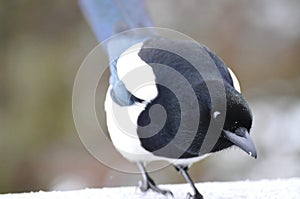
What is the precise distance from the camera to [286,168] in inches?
92.6

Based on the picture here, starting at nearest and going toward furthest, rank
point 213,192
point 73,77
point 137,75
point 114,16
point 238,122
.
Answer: point 238,122, point 137,75, point 213,192, point 114,16, point 73,77

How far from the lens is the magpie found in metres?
1.27

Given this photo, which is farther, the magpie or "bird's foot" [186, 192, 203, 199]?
"bird's foot" [186, 192, 203, 199]

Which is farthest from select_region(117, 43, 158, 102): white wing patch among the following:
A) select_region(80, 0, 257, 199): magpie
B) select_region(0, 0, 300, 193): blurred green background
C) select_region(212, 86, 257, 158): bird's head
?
select_region(0, 0, 300, 193): blurred green background

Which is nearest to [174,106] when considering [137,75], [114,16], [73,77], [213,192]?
[137,75]

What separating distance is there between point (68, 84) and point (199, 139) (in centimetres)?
116

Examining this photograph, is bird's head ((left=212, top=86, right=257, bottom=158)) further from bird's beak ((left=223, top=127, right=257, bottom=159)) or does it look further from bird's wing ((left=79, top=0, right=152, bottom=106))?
bird's wing ((left=79, top=0, right=152, bottom=106))

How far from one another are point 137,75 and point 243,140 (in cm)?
25

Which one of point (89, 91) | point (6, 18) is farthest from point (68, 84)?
point (6, 18)

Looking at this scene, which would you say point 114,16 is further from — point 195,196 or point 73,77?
point 73,77

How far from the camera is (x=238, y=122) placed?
126 cm

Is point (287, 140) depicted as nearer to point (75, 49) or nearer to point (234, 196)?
point (75, 49)

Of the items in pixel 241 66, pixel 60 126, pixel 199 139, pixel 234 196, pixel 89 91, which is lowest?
pixel 60 126

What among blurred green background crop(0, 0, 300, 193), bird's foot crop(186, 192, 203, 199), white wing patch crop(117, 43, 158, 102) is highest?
white wing patch crop(117, 43, 158, 102)
